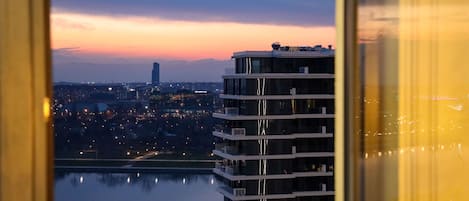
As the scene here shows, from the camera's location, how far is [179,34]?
12.5 ft

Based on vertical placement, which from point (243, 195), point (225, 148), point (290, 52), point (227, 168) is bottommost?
point (243, 195)

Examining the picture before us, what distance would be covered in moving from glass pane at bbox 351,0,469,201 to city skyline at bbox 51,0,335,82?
134cm

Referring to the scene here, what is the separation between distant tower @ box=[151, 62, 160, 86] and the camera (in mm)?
3199

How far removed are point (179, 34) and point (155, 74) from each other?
0.59 meters

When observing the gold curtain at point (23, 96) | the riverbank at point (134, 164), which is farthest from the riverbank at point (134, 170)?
the gold curtain at point (23, 96)

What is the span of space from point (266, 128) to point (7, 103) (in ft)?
11.3

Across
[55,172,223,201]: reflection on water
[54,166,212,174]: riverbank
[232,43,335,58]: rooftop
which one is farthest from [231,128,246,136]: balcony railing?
[55,172,223,201]: reflection on water

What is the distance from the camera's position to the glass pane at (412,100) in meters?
1.29

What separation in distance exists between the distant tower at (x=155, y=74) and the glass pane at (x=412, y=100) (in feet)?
6.67

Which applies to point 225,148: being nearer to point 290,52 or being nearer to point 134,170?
point 290,52

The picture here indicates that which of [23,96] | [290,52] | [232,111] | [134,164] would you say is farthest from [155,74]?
[23,96]

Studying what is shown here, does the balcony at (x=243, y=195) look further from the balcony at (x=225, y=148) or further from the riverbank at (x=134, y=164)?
the riverbank at (x=134, y=164)

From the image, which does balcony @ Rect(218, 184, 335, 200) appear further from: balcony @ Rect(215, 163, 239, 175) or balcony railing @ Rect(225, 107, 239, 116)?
balcony railing @ Rect(225, 107, 239, 116)

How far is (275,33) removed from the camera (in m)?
4.28
